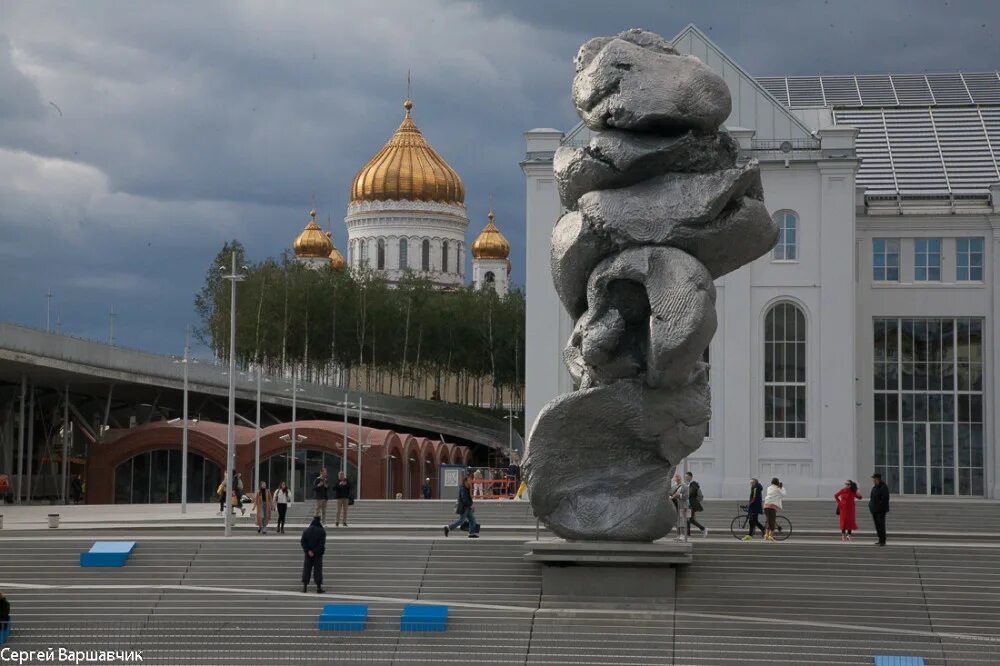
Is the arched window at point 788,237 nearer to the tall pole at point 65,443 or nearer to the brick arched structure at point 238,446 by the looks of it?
the brick arched structure at point 238,446

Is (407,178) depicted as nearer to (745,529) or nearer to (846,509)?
(745,529)

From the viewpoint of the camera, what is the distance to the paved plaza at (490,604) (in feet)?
79.5

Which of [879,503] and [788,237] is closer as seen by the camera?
[879,503]

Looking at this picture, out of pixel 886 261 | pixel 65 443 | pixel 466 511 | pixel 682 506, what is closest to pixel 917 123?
pixel 886 261

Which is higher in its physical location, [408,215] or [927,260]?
[408,215]

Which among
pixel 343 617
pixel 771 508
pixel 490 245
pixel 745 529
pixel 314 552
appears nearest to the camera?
pixel 343 617

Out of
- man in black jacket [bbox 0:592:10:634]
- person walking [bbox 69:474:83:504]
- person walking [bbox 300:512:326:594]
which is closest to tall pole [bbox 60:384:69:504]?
person walking [bbox 69:474:83:504]

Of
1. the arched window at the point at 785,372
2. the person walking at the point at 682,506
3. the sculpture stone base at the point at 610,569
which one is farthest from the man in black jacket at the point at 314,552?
the arched window at the point at 785,372

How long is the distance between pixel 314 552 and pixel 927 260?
32615 millimetres

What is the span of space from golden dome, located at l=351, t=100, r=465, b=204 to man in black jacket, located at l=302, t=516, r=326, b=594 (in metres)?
90.0

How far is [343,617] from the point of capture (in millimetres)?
25625

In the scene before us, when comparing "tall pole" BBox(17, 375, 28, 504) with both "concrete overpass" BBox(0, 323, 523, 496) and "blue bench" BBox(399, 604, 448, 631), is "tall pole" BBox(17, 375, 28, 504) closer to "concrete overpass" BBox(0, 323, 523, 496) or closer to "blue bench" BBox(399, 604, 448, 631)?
"concrete overpass" BBox(0, 323, 523, 496)

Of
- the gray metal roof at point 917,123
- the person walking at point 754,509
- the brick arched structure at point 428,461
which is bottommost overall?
the person walking at point 754,509

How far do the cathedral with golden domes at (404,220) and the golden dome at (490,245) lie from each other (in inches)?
347
